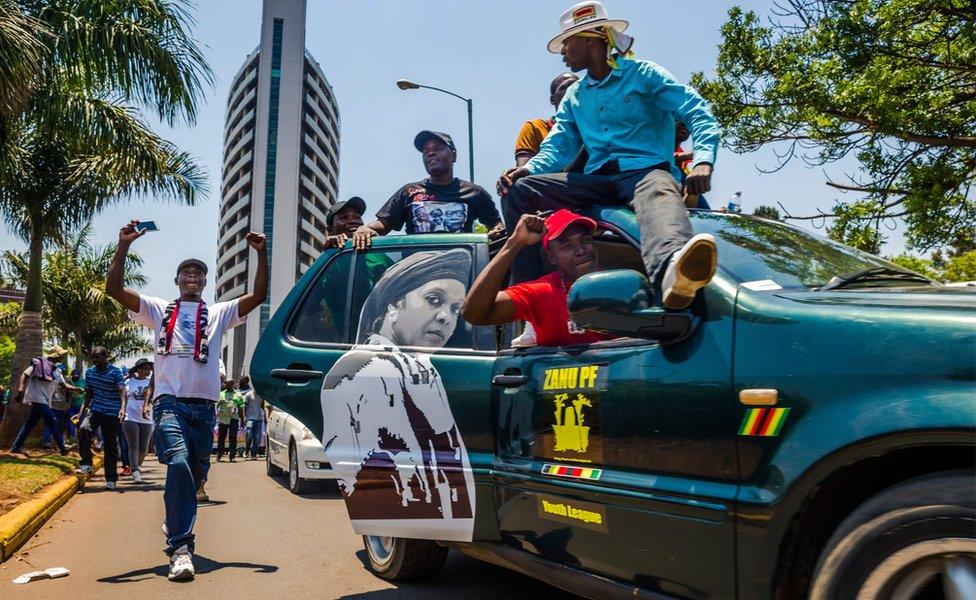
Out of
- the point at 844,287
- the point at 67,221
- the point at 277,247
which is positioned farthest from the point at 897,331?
the point at 277,247

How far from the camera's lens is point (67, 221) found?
14141 millimetres

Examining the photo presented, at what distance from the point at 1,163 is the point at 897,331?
11.5 meters

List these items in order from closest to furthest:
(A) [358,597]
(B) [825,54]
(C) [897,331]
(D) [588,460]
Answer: (C) [897,331]
(D) [588,460]
(A) [358,597]
(B) [825,54]

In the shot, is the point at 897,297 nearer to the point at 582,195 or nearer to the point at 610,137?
the point at 582,195

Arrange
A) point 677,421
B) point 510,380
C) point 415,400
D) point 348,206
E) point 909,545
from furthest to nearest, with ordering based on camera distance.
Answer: point 348,206 → point 415,400 → point 510,380 → point 677,421 → point 909,545

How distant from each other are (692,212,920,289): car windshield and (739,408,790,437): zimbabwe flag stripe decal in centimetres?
50

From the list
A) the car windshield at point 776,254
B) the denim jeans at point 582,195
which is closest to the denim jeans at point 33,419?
the denim jeans at point 582,195

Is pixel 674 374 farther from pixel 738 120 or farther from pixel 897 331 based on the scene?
pixel 738 120

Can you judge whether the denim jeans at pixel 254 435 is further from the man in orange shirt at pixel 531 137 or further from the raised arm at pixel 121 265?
the man in orange shirt at pixel 531 137

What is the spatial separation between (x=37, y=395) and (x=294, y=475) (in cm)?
508

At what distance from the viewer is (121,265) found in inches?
197

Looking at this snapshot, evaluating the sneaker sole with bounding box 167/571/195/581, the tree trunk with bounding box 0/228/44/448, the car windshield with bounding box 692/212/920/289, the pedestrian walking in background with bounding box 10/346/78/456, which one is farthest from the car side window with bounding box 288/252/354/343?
the tree trunk with bounding box 0/228/44/448

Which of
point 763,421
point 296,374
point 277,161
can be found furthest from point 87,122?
point 277,161

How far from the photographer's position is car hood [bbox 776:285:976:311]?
6.93 ft
